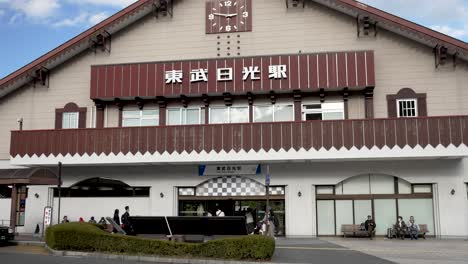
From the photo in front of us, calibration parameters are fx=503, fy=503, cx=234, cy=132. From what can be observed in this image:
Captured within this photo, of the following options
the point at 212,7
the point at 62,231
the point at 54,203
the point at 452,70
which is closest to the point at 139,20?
the point at 212,7

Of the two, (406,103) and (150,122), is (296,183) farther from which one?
(150,122)

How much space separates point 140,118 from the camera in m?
25.6

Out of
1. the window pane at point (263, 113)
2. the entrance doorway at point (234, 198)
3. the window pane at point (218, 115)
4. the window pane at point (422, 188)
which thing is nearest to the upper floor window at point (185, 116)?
the window pane at point (218, 115)

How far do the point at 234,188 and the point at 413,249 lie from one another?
29.8 ft

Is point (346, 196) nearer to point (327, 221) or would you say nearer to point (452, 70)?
point (327, 221)

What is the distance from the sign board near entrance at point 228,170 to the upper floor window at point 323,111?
340 centimetres

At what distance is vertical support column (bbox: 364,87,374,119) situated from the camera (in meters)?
23.3

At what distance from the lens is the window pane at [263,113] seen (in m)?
24.4

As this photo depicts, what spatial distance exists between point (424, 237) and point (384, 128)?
5.45 metres

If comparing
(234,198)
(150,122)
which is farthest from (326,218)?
(150,122)

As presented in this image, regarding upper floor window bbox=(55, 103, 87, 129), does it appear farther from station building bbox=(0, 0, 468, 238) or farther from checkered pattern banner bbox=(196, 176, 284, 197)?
checkered pattern banner bbox=(196, 176, 284, 197)

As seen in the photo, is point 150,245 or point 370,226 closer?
point 150,245

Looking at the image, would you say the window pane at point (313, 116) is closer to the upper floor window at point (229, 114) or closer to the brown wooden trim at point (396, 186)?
the upper floor window at point (229, 114)

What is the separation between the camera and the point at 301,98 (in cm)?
2403
